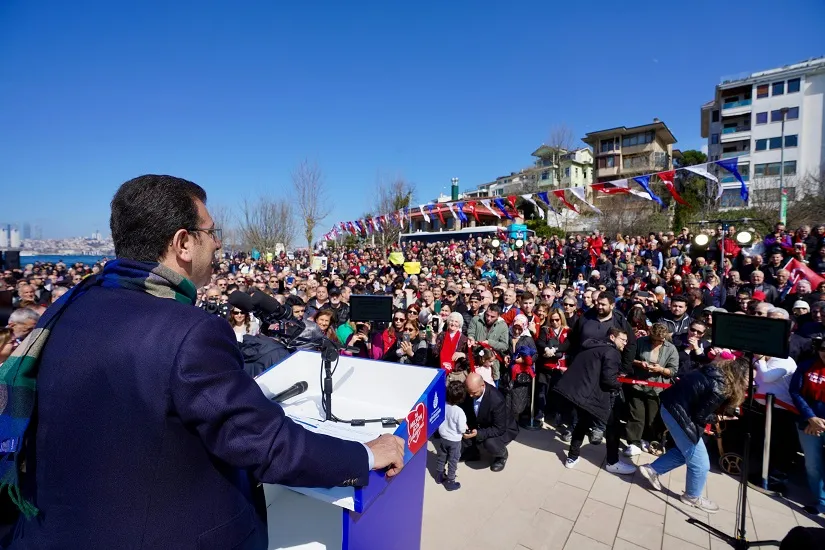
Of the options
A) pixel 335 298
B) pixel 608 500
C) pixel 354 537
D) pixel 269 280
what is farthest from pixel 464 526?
pixel 269 280

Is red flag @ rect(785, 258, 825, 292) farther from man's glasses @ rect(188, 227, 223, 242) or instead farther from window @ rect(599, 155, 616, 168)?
window @ rect(599, 155, 616, 168)

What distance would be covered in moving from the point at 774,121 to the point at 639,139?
11413 mm

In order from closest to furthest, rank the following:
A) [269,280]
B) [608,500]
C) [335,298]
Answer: [608,500] < [335,298] < [269,280]

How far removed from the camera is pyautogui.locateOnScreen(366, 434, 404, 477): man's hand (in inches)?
56.0

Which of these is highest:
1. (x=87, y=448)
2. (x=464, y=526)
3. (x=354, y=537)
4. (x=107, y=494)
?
(x=87, y=448)

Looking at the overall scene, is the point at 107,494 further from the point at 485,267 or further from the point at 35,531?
the point at 485,267

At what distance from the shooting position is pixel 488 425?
4559mm

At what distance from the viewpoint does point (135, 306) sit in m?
1.11

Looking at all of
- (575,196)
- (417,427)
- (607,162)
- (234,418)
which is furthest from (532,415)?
(607,162)

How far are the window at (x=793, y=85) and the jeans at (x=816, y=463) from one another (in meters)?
51.3

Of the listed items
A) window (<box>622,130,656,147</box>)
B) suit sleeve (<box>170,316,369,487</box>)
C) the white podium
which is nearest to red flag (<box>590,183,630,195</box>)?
the white podium

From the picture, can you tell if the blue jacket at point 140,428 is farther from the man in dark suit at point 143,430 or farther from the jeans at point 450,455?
the jeans at point 450,455

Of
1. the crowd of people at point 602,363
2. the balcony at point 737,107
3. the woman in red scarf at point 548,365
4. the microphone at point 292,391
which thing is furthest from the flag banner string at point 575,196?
the balcony at point 737,107

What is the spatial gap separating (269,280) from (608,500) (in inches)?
464
